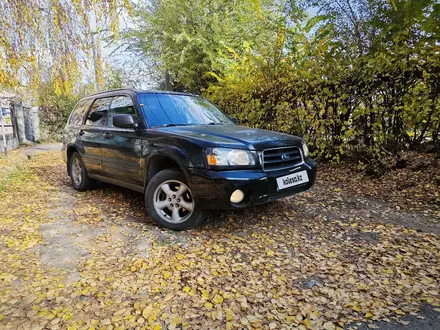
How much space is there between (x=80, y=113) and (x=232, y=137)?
11.4 ft

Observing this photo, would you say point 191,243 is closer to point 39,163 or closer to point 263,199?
point 263,199

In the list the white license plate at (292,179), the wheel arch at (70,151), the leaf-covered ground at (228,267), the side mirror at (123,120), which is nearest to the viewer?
the leaf-covered ground at (228,267)

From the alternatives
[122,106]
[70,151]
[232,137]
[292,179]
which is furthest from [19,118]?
[292,179]

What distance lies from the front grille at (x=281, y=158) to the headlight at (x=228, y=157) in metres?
0.20

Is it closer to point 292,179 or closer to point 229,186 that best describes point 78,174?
point 229,186

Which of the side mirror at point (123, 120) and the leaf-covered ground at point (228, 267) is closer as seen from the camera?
the leaf-covered ground at point (228, 267)

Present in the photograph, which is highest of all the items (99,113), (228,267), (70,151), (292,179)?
(99,113)

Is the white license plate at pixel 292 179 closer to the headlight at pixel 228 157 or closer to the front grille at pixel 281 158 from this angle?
the front grille at pixel 281 158

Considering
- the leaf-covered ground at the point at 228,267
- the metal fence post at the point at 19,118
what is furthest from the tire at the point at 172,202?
the metal fence post at the point at 19,118

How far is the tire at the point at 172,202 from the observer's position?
3.26 metres

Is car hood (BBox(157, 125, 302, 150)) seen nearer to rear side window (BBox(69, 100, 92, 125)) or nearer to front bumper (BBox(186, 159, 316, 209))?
front bumper (BBox(186, 159, 316, 209))

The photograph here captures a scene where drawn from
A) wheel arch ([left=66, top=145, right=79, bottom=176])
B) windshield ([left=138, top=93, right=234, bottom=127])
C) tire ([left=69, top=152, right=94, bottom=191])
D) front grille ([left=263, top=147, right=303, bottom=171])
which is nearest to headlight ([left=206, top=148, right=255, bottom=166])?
front grille ([left=263, top=147, right=303, bottom=171])

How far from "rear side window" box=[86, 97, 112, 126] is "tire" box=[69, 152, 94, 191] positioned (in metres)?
0.79

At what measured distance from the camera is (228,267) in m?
2.64
